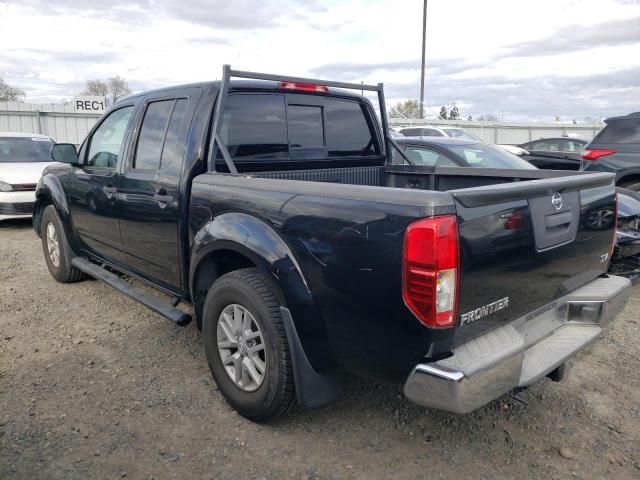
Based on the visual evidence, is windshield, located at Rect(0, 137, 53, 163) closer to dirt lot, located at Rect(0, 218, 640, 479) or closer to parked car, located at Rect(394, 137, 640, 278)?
dirt lot, located at Rect(0, 218, 640, 479)

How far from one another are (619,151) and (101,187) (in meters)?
6.46

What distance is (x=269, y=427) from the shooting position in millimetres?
2982

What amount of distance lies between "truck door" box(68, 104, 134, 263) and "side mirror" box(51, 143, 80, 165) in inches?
3.7

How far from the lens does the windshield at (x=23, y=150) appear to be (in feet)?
31.6

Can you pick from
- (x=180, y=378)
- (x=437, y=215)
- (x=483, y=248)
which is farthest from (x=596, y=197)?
(x=180, y=378)

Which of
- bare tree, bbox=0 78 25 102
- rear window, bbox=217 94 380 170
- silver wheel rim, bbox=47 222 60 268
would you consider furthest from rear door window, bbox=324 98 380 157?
bare tree, bbox=0 78 25 102

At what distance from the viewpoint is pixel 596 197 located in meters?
2.94

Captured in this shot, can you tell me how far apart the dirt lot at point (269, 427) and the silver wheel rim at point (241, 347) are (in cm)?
27

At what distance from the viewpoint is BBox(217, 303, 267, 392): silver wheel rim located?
9.52 ft

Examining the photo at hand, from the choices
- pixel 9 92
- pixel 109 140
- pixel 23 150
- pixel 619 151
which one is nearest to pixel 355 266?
pixel 109 140

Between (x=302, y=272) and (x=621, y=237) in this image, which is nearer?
(x=302, y=272)

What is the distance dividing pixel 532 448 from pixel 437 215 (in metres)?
1.54

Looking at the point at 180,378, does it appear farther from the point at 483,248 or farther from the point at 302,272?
the point at 483,248

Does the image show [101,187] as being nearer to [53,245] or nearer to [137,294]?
[137,294]
